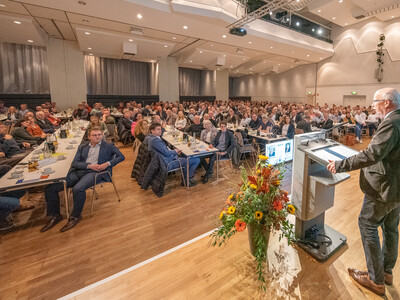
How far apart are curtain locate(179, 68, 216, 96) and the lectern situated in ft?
53.7

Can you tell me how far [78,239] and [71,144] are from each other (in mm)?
2560

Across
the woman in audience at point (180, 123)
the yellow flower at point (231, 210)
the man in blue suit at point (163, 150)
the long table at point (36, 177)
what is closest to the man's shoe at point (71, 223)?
the long table at point (36, 177)

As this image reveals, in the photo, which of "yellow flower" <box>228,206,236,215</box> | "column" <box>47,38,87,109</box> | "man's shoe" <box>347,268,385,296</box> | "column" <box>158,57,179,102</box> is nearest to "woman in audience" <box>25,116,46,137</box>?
"yellow flower" <box>228,206,236,215</box>

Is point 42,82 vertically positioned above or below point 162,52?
below

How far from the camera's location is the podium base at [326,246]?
219 centimetres

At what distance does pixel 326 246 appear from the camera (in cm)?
230

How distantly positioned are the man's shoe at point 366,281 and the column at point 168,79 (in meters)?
13.9

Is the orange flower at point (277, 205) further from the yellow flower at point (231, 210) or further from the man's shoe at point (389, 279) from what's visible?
the man's shoe at point (389, 279)

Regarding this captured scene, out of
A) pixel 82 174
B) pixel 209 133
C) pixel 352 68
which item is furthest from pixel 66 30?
pixel 352 68

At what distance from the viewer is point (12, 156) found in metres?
4.43

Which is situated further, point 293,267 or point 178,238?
point 178,238

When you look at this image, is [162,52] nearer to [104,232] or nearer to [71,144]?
[71,144]

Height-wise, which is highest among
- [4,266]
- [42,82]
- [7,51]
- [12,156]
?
[7,51]

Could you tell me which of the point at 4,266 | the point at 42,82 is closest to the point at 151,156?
the point at 4,266
